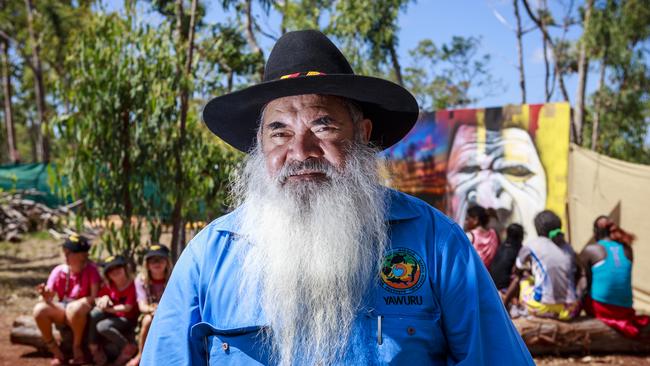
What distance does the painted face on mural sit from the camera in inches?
344

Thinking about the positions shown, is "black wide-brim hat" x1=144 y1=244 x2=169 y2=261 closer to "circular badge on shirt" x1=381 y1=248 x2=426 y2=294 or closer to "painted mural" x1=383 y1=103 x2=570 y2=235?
"painted mural" x1=383 y1=103 x2=570 y2=235

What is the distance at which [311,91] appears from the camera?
6.16 ft

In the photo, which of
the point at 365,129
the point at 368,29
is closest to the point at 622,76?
the point at 368,29

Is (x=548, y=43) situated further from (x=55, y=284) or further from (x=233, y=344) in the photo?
(x=233, y=344)

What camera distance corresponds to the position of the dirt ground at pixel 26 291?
5.86 metres

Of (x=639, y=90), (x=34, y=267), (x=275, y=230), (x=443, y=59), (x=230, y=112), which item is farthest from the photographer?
(x=443, y=59)

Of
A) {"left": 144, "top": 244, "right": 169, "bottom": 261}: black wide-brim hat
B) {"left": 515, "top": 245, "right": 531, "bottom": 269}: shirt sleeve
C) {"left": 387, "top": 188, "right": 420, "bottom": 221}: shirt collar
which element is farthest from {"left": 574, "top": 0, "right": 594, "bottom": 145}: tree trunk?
{"left": 387, "top": 188, "right": 420, "bottom": 221}: shirt collar

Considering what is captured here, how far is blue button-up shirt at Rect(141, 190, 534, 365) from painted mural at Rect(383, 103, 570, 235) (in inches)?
255

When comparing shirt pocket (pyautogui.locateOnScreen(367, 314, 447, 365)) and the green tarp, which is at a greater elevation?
shirt pocket (pyautogui.locateOnScreen(367, 314, 447, 365))

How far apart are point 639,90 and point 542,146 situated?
488 inches

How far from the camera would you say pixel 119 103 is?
603cm

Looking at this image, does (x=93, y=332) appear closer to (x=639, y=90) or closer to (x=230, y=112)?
(x=230, y=112)

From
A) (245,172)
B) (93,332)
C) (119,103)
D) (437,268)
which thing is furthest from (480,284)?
(119,103)

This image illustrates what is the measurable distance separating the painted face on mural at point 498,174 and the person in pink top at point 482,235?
2314mm
